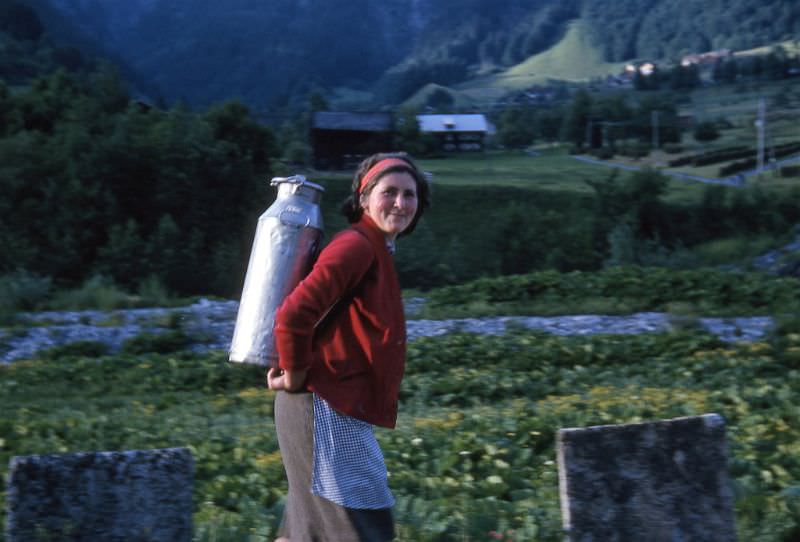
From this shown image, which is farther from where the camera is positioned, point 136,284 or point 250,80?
point 250,80

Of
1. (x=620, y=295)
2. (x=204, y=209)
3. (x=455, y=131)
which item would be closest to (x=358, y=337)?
(x=620, y=295)

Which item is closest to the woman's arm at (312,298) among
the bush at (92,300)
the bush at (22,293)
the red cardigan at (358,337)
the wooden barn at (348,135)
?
the red cardigan at (358,337)

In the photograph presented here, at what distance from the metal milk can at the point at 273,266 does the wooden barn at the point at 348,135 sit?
27014 mm

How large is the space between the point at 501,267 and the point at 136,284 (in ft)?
35.3

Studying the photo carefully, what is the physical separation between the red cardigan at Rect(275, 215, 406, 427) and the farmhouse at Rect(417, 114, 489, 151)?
118 feet

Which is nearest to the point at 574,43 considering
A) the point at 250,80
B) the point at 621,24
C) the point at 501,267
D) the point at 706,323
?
the point at 621,24

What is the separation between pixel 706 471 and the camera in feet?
10.8

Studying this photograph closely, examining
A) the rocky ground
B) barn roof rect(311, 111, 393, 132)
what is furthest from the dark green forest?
the rocky ground

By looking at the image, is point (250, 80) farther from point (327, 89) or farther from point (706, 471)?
point (706, 471)

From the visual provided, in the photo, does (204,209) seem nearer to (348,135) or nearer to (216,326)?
(348,135)

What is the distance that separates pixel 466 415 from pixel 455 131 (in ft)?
117

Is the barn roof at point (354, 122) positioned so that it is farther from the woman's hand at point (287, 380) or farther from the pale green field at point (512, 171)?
the woman's hand at point (287, 380)

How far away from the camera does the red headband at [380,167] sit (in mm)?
3439

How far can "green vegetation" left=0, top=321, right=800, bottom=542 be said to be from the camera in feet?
15.3
